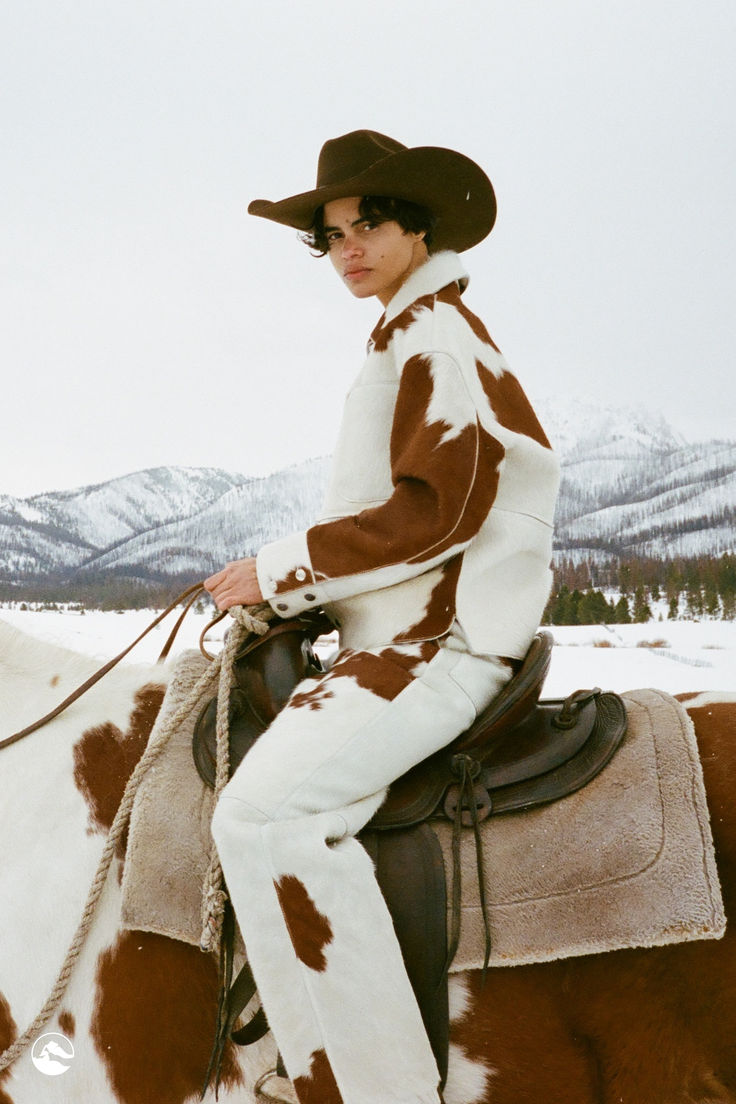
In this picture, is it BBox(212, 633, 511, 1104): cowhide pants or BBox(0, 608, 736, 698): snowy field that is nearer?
BBox(212, 633, 511, 1104): cowhide pants

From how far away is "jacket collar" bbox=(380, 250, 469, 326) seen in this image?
83.0 inches

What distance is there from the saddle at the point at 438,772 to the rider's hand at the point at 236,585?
0.38 feet

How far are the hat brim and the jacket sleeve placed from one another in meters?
0.56

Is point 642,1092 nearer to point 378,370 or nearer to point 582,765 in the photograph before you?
point 582,765

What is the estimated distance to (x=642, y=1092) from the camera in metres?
A: 1.70

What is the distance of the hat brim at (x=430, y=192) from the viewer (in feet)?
6.82

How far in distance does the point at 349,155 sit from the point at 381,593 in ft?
4.13

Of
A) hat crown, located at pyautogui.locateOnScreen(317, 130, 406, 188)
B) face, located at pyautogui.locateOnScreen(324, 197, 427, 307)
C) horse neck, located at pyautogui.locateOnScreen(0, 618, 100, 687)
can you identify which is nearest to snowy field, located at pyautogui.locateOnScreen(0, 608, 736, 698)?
horse neck, located at pyautogui.locateOnScreen(0, 618, 100, 687)

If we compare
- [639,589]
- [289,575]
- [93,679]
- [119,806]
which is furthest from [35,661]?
[639,589]

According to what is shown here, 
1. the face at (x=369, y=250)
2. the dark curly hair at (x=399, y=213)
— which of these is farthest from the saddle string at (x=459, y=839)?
the dark curly hair at (x=399, y=213)

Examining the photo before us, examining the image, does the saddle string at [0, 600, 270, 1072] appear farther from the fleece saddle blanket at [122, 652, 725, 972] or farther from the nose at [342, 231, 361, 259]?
the nose at [342, 231, 361, 259]

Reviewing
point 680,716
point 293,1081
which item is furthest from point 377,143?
point 293,1081

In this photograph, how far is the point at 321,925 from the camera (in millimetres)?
1649

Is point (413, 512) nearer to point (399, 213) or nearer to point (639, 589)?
point (399, 213)
